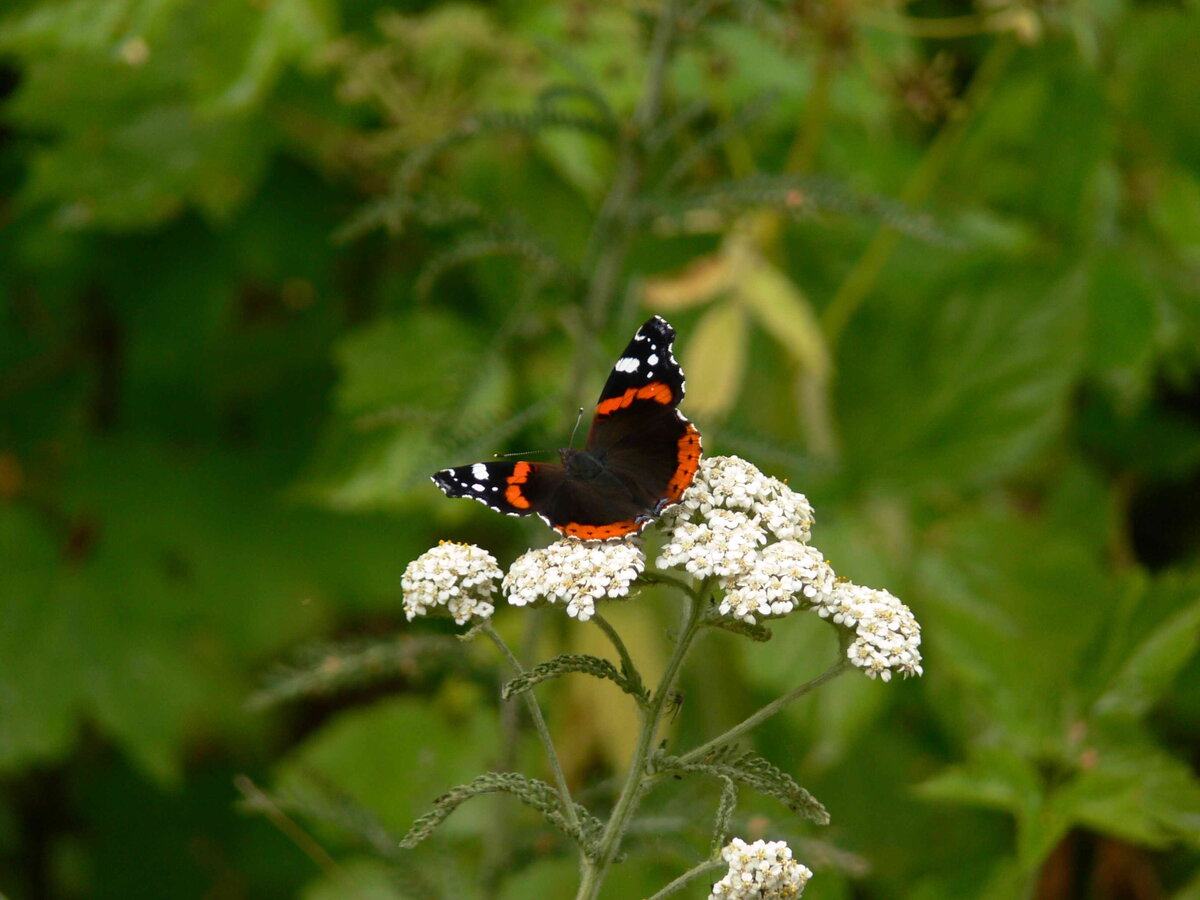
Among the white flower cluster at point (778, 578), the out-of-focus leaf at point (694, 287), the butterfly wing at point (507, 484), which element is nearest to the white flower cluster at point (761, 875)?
the white flower cluster at point (778, 578)

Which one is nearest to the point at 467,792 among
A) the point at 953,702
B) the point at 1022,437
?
the point at 953,702

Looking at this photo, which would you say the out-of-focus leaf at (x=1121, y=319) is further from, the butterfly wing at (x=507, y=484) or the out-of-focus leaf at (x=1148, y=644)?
the butterfly wing at (x=507, y=484)

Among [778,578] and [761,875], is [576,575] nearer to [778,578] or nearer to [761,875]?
[778,578]

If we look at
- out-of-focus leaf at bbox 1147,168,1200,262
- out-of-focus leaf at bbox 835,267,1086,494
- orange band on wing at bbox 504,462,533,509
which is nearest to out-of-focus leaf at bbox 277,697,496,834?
out-of-focus leaf at bbox 835,267,1086,494

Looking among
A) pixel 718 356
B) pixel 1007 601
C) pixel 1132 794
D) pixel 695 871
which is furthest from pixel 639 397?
pixel 1007 601

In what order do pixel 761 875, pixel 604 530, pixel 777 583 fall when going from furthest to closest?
pixel 604 530 → pixel 777 583 → pixel 761 875

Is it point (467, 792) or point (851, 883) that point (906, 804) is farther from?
point (467, 792)
